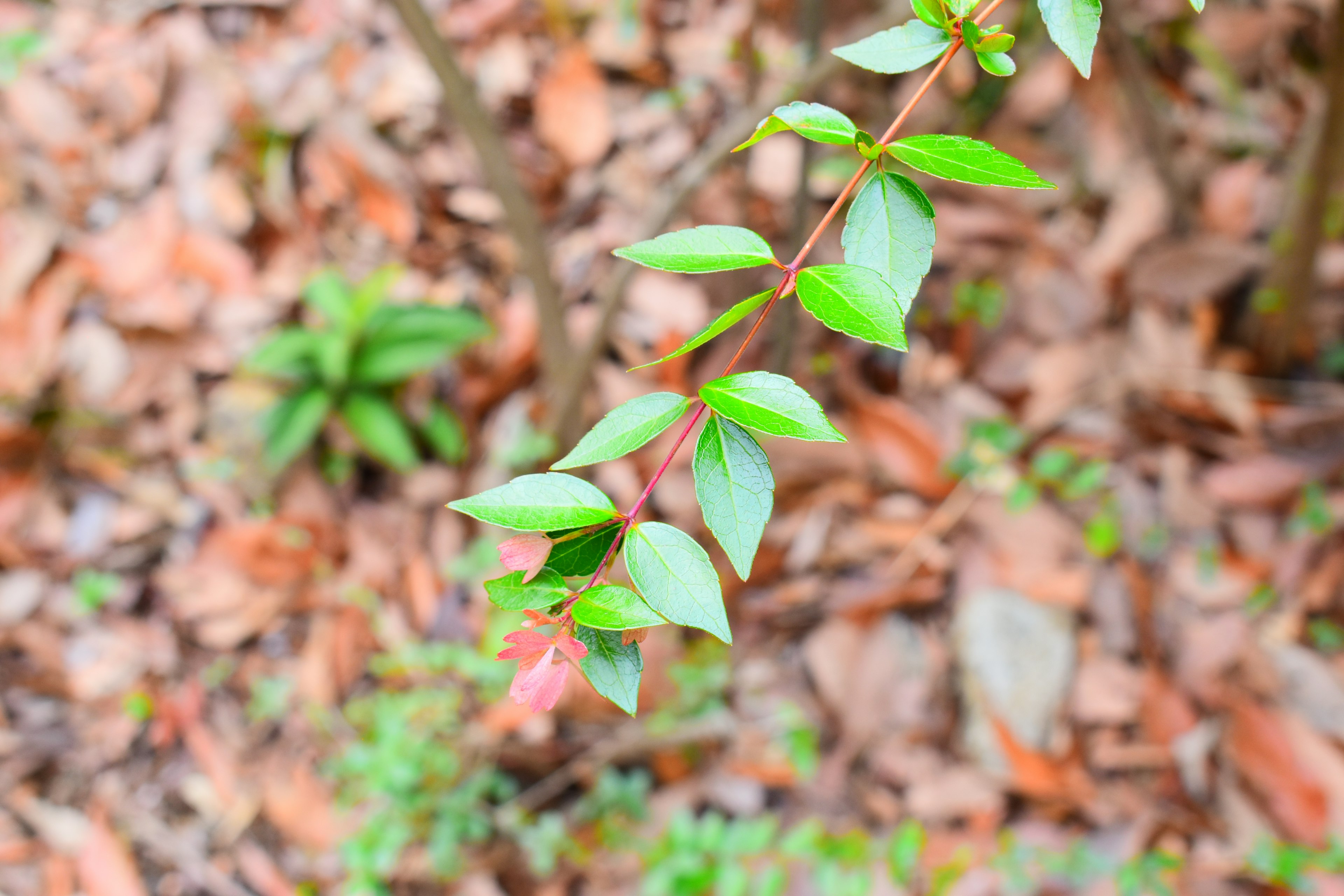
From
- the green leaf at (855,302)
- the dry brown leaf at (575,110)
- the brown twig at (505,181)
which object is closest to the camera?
the green leaf at (855,302)

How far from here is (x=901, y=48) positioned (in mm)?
519

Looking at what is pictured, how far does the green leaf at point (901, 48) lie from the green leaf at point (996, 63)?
0.07 feet

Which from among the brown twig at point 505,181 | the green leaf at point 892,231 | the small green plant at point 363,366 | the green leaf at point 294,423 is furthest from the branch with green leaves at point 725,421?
the green leaf at point 294,423

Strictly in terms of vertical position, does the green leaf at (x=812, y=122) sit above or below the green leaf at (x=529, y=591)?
above

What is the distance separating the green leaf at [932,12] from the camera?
51 centimetres

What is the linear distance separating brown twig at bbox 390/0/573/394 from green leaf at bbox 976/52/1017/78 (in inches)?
49.4

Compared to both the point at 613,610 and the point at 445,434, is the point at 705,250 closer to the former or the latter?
the point at 613,610

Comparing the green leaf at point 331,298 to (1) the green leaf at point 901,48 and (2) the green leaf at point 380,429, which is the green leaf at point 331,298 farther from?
(1) the green leaf at point 901,48

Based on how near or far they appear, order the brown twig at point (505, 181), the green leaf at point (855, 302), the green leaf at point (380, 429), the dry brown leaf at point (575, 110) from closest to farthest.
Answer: the green leaf at point (855, 302), the brown twig at point (505, 181), the green leaf at point (380, 429), the dry brown leaf at point (575, 110)

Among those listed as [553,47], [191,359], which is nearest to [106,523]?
[191,359]

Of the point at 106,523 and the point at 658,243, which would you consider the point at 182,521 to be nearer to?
the point at 106,523

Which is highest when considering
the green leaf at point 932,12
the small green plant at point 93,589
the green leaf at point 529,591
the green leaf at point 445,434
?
the green leaf at point 932,12

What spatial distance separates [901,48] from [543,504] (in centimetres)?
34

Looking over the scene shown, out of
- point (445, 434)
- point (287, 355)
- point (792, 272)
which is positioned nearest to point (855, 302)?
point (792, 272)
